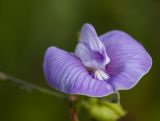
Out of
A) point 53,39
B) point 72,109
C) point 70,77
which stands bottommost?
point 53,39

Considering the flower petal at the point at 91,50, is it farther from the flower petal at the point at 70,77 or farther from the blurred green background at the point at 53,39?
the blurred green background at the point at 53,39

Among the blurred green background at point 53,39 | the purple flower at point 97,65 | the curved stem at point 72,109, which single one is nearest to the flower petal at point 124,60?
the purple flower at point 97,65

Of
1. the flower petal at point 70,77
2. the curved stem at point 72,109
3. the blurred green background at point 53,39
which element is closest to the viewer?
the flower petal at point 70,77

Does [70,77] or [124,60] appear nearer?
[70,77]

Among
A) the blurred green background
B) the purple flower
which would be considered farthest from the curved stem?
the blurred green background

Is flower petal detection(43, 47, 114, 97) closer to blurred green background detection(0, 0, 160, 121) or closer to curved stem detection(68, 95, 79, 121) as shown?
curved stem detection(68, 95, 79, 121)

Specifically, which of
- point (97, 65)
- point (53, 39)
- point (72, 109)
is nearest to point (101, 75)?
point (97, 65)

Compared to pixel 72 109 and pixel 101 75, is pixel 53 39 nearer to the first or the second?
pixel 72 109

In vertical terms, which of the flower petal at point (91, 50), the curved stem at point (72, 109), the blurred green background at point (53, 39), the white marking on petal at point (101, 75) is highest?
the flower petal at point (91, 50)
